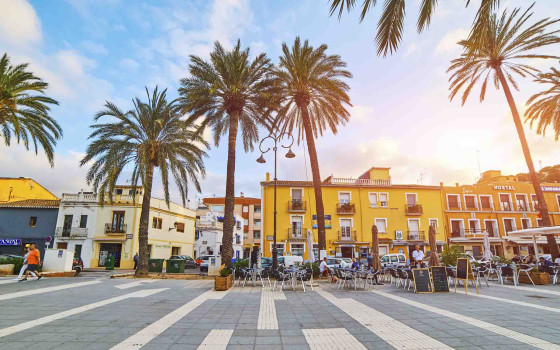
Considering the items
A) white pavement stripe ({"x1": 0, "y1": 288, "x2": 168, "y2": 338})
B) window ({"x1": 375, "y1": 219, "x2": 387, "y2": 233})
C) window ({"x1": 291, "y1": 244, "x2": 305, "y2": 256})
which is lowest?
white pavement stripe ({"x1": 0, "y1": 288, "x2": 168, "y2": 338})

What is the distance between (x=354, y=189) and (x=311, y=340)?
30.8 meters

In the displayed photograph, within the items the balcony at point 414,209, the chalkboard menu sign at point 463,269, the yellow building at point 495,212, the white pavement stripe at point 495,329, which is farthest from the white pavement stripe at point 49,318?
the yellow building at point 495,212

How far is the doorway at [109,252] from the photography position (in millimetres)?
30706

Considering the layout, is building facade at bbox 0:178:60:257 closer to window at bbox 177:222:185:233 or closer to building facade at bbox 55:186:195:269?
building facade at bbox 55:186:195:269

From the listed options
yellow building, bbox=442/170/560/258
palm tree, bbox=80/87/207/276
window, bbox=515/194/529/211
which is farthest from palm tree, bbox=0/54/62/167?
window, bbox=515/194/529/211

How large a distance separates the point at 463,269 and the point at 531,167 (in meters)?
10.6

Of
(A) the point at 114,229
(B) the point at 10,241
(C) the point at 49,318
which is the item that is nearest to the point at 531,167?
(C) the point at 49,318

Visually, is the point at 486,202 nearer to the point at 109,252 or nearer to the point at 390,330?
the point at 390,330

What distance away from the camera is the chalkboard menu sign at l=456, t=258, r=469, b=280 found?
10.6 m

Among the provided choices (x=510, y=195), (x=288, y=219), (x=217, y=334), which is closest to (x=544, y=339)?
(x=217, y=334)

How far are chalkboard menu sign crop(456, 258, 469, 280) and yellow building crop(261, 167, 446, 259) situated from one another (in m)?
20.4

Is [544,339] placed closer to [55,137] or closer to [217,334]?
[217,334]

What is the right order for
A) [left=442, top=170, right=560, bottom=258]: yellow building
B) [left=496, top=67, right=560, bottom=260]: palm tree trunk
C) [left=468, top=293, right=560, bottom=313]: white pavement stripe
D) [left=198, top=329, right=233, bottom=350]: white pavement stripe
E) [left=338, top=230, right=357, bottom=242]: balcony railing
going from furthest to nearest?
1. [left=442, top=170, right=560, bottom=258]: yellow building
2. [left=338, top=230, right=357, bottom=242]: balcony railing
3. [left=496, top=67, right=560, bottom=260]: palm tree trunk
4. [left=468, top=293, right=560, bottom=313]: white pavement stripe
5. [left=198, top=329, right=233, bottom=350]: white pavement stripe

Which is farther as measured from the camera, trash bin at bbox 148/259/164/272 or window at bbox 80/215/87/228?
window at bbox 80/215/87/228
